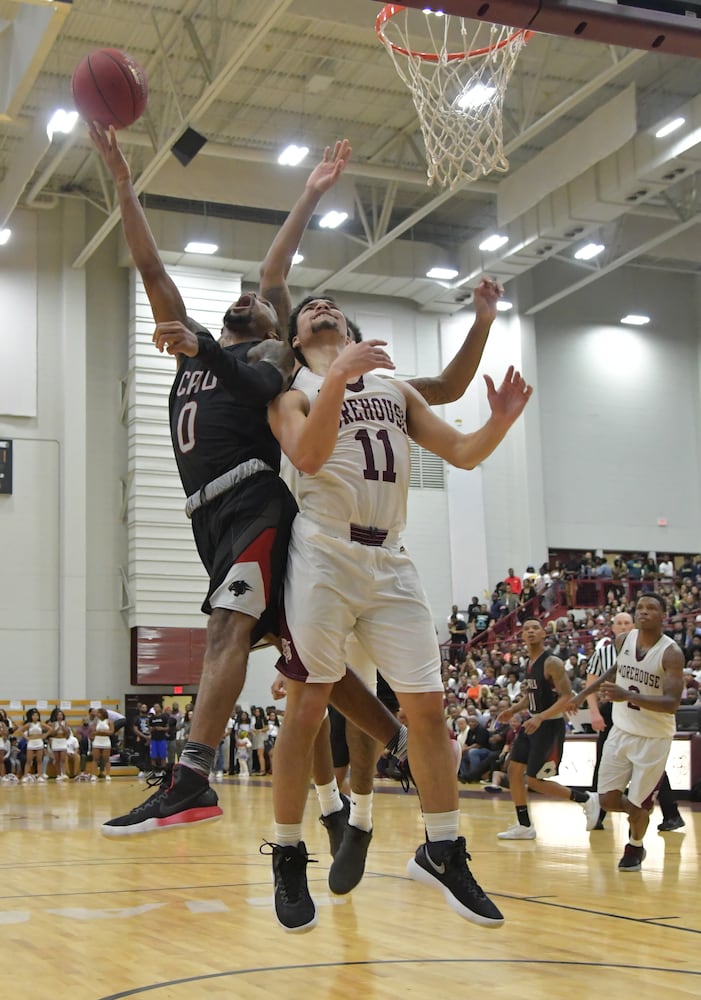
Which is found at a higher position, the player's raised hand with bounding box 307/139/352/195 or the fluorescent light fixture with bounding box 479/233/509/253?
the fluorescent light fixture with bounding box 479/233/509/253

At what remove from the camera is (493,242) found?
26.5 meters

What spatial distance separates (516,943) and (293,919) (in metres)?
1.40

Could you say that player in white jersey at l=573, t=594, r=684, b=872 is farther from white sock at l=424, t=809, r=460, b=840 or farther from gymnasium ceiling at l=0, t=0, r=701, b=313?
gymnasium ceiling at l=0, t=0, r=701, b=313

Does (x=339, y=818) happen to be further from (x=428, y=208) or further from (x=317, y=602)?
(x=428, y=208)

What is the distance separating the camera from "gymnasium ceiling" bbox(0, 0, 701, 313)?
2038 centimetres

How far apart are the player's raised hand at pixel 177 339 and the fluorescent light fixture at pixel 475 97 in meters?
11.0

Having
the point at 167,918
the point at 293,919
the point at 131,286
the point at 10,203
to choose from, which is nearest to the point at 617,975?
the point at 293,919

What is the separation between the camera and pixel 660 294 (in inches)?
1307

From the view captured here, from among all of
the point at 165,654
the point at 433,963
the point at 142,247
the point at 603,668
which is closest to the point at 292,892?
the point at 433,963

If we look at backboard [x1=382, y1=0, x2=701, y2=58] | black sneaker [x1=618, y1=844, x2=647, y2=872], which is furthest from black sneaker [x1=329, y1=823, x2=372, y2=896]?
backboard [x1=382, y1=0, x2=701, y2=58]

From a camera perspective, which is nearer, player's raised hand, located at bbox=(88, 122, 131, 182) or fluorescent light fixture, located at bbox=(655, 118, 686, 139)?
player's raised hand, located at bbox=(88, 122, 131, 182)

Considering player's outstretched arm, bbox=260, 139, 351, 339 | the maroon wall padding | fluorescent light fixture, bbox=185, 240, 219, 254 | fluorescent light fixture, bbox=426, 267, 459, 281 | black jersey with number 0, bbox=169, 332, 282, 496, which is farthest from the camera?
fluorescent light fixture, bbox=426, 267, 459, 281

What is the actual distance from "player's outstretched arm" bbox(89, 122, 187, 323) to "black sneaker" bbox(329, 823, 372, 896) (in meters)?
2.26

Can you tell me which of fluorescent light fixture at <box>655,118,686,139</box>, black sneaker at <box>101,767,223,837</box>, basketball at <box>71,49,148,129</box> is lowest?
black sneaker at <box>101,767,223,837</box>
